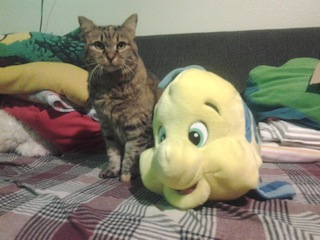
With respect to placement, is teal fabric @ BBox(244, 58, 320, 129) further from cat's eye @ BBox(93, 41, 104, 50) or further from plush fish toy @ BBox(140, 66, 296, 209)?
cat's eye @ BBox(93, 41, 104, 50)

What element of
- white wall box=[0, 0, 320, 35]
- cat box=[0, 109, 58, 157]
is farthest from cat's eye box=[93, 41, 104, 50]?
white wall box=[0, 0, 320, 35]

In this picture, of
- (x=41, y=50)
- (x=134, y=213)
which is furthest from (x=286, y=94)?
(x=41, y=50)

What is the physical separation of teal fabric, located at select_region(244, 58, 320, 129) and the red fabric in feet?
2.03

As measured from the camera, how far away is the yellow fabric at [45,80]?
1.11 m

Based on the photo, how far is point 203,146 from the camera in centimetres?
62

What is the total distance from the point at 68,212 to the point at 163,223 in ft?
0.72

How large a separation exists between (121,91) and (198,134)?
395mm

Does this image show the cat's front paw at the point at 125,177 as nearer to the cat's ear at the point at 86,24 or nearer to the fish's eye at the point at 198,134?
the fish's eye at the point at 198,134

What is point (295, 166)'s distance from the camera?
3.22 ft

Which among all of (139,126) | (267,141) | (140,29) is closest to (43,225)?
(139,126)

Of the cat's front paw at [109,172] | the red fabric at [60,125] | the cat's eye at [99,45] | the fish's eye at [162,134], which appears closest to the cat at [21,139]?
the red fabric at [60,125]

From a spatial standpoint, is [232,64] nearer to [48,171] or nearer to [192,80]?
[192,80]

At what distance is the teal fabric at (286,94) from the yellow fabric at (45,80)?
0.64 m

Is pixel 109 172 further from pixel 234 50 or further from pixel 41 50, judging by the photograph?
pixel 234 50
